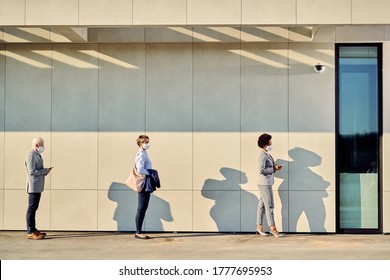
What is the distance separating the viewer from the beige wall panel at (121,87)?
39.7ft

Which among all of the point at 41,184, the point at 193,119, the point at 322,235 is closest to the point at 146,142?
the point at 193,119

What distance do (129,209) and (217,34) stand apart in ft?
12.1

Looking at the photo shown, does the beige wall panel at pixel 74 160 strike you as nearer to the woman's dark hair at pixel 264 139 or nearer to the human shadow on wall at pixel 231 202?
the human shadow on wall at pixel 231 202

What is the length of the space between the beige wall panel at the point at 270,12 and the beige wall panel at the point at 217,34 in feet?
5.73

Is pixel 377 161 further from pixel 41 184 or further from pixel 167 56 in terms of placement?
pixel 41 184

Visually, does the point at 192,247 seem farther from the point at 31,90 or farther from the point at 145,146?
the point at 31,90

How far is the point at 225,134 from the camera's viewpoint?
12.0m

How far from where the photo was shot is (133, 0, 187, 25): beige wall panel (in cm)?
1019

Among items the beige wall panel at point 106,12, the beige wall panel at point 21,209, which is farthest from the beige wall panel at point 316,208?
the beige wall panel at point 21,209

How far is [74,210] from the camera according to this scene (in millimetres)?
12133

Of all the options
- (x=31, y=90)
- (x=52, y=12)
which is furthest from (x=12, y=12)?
(x=31, y=90)

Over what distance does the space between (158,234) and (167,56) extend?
335 cm
